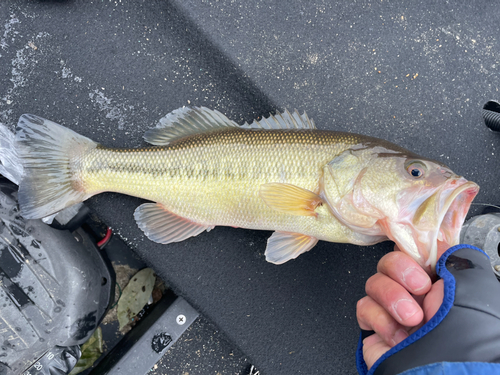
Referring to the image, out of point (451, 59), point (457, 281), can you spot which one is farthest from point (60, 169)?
point (451, 59)

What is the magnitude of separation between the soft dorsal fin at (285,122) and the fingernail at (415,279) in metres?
0.74

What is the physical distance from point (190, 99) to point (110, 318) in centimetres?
154

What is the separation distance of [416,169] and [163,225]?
1.17 metres

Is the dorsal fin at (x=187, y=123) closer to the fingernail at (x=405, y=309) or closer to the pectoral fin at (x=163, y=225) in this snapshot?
the pectoral fin at (x=163, y=225)

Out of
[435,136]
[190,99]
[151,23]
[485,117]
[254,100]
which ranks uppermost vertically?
[151,23]

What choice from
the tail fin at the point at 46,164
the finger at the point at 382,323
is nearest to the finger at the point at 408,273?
the finger at the point at 382,323

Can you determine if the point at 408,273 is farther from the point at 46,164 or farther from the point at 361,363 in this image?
the point at 46,164

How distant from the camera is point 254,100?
5.76 ft

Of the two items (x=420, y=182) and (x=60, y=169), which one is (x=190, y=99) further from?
(x=420, y=182)

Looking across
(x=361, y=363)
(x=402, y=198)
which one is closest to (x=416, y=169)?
(x=402, y=198)

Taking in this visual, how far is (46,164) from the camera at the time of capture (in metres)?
1.44

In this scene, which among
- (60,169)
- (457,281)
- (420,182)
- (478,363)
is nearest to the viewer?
(478,363)

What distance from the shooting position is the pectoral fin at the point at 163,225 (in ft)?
5.02

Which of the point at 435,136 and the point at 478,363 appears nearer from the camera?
the point at 478,363
